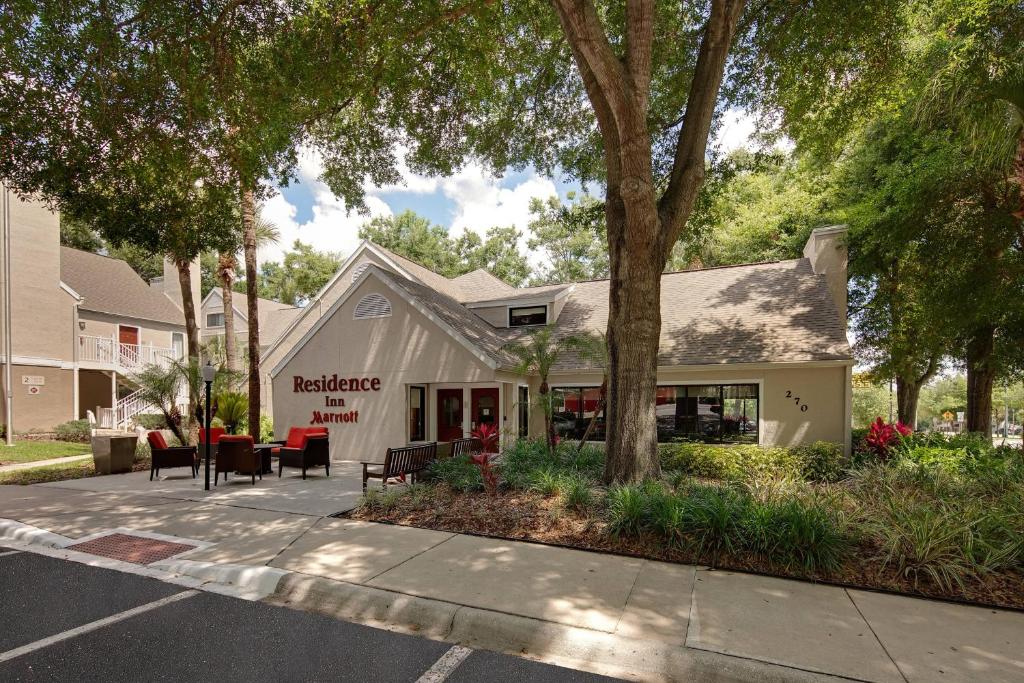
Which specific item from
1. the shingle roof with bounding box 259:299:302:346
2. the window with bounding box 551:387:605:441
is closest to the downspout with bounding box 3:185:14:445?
the shingle roof with bounding box 259:299:302:346

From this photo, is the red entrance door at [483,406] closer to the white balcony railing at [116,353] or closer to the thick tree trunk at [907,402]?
the white balcony railing at [116,353]

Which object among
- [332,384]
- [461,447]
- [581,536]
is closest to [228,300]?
[332,384]

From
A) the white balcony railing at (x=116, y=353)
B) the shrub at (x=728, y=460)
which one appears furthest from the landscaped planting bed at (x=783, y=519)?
the white balcony railing at (x=116, y=353)

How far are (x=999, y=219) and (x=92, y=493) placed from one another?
819 inches

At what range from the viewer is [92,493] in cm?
1010

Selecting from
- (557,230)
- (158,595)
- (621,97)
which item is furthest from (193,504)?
(557,230)

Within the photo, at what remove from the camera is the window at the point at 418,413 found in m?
15.2

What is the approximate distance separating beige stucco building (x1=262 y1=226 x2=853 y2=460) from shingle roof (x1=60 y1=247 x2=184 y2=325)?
14.2 meters

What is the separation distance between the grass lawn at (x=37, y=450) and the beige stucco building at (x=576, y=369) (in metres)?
6.84

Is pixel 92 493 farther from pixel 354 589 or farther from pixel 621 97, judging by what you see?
pixel 621 97

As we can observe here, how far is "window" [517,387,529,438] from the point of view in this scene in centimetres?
1581

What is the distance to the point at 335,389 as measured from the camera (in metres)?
15.8

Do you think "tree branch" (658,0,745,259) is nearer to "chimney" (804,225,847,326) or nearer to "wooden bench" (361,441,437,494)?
"wooden bench" (361,441,437,494)

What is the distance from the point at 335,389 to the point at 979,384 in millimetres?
19514
